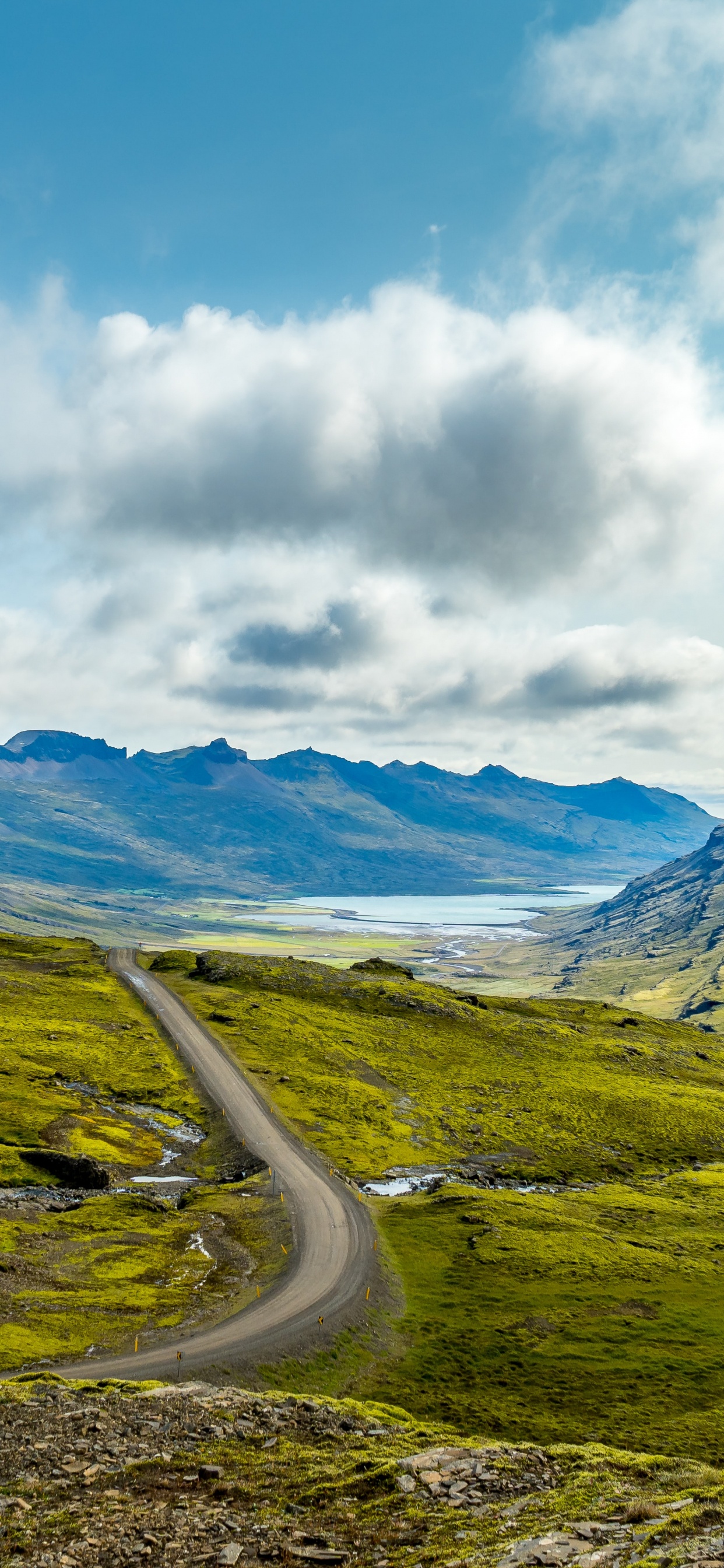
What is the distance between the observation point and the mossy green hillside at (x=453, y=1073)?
101938 mm

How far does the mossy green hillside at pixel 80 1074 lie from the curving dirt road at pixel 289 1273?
839cm

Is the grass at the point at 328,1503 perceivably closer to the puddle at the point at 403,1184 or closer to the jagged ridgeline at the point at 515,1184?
the jagged ridgeline at the point at 515,1184

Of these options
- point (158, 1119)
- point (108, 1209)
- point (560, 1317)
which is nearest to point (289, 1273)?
point (108, 1209)

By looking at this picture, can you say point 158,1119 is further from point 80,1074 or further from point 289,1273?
point 289,1273

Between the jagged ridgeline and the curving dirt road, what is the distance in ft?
8.21

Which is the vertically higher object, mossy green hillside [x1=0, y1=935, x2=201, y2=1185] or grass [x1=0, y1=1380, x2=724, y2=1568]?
grass [x1=0, y1=1380, x2=724, y2=1568]

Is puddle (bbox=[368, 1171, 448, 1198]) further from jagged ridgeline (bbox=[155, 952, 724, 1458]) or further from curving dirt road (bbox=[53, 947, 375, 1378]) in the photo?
curving dirt road (bbox=[53, 947, 375, 1378])

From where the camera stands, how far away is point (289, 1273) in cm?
5834

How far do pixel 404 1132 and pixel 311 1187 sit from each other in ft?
92.9

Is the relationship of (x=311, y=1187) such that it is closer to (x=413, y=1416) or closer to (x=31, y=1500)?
(x=413, y=1416)

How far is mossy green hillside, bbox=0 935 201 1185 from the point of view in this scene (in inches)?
3319

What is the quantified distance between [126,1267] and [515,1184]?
50935mm

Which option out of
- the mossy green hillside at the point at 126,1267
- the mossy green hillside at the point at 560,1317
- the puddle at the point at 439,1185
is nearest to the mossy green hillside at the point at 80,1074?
the mossy green hillside at the point at 126,1267

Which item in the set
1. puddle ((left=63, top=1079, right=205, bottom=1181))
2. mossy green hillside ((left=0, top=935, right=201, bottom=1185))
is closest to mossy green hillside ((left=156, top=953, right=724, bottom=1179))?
puddle ((left=63, top=1079, right=205, bottom=1181))
